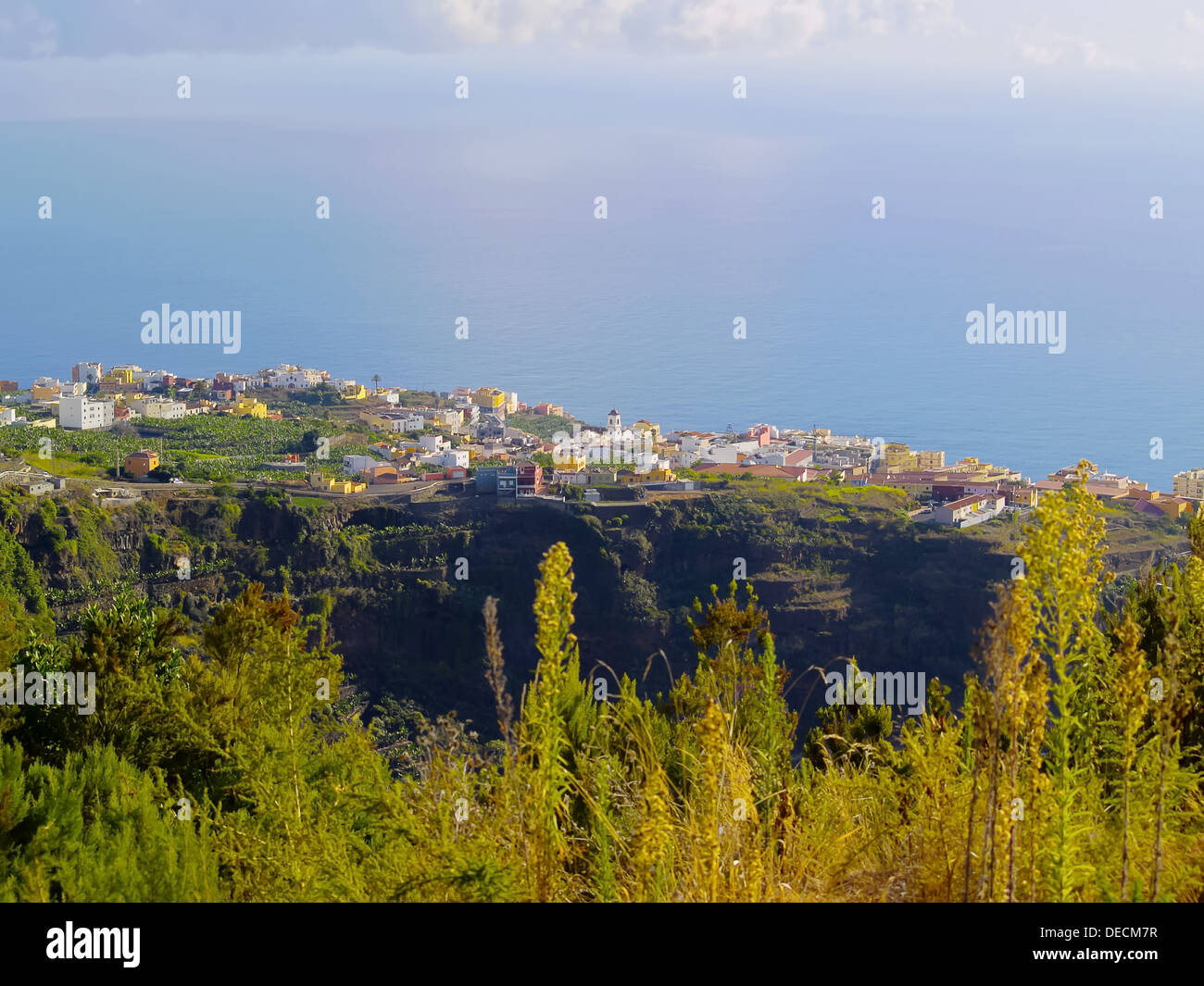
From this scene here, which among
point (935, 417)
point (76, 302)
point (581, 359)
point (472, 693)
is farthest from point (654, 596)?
point (76, 302)

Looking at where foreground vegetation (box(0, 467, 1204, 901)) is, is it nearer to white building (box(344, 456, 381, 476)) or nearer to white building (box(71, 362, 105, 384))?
white building (box(344, 456, 381, 476))

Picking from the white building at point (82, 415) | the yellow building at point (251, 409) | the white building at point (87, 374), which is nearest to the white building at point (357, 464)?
the yellow building at point (251, 409)

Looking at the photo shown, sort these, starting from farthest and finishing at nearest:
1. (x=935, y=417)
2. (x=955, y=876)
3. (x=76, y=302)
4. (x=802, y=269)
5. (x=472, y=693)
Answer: (x=802, y=269)
(x=76, y=302)
(x=935, y=417)
(x=472, y=693)
(x=955, y=876)

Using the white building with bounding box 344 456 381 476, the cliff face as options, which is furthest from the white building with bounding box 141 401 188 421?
the cliff face

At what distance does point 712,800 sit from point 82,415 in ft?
148

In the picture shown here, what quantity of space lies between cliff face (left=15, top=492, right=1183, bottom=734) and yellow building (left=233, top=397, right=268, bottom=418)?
15462mm

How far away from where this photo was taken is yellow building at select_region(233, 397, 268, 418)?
46625mm

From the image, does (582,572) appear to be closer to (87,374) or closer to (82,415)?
(82,415)

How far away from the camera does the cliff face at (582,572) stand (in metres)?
30.1

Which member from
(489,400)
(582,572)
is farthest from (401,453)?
(489,400)

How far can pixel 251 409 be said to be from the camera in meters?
47.2

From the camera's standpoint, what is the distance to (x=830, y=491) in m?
37.5
